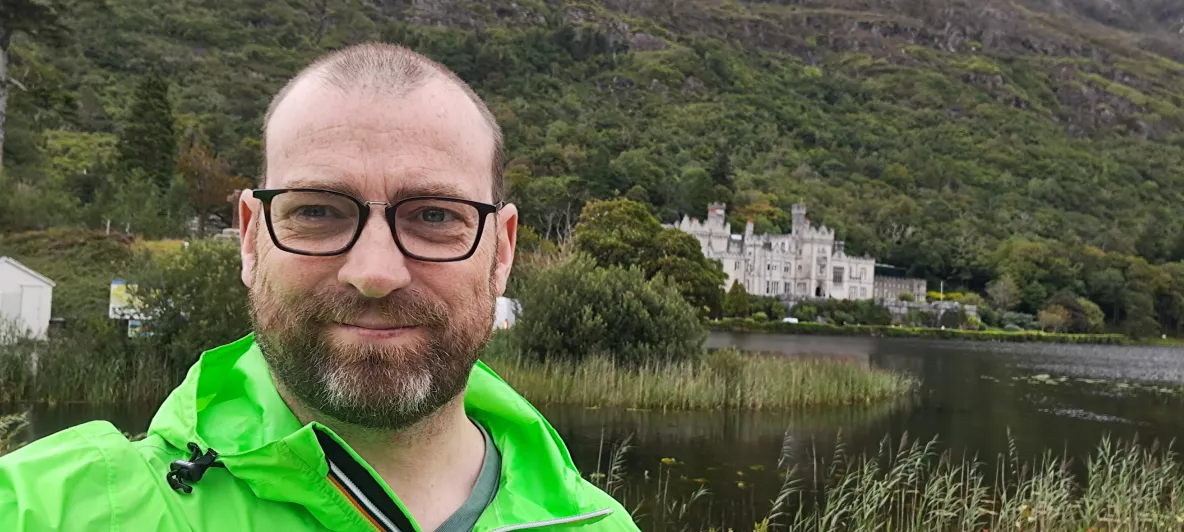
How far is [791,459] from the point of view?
30.8 ft

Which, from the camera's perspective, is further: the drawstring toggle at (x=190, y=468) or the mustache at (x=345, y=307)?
the mustache at (x=345, y=307)

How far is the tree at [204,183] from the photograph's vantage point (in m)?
31.0

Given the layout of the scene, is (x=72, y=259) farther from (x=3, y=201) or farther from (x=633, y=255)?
(x=633, y=255)

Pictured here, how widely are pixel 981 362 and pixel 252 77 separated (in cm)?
7553

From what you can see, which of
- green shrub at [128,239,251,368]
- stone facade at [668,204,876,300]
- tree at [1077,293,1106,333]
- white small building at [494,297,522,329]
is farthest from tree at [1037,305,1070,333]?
green shrub at [128,239,251,368]

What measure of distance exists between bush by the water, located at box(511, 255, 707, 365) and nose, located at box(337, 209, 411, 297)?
12.4 meters

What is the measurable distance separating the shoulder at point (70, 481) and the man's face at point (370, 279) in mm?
264

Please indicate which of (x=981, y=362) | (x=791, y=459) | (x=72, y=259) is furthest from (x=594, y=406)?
(x=981, y=362)

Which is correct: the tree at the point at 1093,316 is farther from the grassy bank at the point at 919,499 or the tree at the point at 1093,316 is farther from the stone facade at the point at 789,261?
the grassy bank at the point at 919,499

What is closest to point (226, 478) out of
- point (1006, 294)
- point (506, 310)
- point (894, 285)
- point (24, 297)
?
point (24, 297)

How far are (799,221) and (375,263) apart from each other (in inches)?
3336

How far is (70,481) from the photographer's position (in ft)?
2.92

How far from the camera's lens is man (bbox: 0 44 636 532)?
41.6 inches

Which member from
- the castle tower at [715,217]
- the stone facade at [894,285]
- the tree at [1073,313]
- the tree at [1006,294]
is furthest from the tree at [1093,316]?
the castle tower at [715,217]
